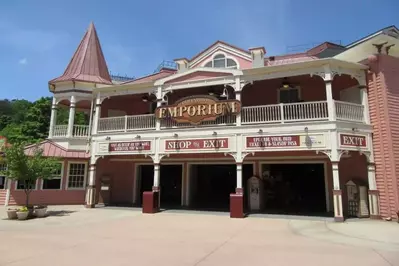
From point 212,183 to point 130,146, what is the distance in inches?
241

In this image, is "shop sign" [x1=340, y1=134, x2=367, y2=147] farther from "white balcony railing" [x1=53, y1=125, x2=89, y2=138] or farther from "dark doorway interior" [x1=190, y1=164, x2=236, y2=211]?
"white balcony railing" [x1=53, y1=125, x2=89, y2=138]

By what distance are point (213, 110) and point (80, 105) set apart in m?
11.9

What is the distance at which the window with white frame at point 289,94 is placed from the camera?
54.3 feet

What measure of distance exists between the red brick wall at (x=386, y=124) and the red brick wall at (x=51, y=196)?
1676cm

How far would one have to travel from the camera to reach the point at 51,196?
18.2 m

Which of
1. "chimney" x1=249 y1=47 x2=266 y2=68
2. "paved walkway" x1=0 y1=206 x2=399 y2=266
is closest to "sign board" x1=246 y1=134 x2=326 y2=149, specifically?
"paved walkway" x1=0 y1=206 x2=399 y2=266

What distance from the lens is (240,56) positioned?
18297 millimetres

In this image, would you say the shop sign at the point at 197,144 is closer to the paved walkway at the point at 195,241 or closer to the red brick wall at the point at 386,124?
the paved walkway at the point at 195,241

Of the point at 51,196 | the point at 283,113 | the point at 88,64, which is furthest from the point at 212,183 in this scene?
the point at 88,64

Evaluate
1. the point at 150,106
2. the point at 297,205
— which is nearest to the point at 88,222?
the point at 150,106

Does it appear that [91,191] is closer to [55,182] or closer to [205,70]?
[55,182]

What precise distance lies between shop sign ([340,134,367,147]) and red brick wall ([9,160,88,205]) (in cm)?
1540

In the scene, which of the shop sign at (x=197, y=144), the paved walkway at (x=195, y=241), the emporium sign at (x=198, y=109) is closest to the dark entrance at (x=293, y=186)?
the shop sign at (x=197, y=144)

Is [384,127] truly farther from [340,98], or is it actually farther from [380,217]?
[380,217]
